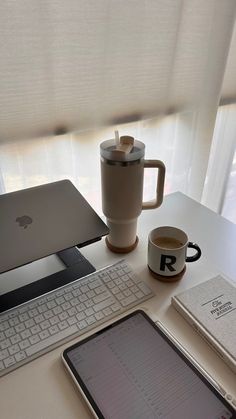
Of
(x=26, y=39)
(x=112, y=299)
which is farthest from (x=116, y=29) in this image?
(x=112, y=299)

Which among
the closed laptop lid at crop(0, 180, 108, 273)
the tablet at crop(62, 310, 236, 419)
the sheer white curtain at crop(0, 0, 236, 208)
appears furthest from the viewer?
the sheer white curtain at crop(0, 0, 236, 208)

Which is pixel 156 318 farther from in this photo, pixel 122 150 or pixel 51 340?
pixel 122 150

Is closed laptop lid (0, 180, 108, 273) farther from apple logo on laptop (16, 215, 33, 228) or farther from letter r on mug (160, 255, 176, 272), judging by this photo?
letter r on mug (160, 255, 176, 272)

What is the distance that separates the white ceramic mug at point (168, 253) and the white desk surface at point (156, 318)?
3cm

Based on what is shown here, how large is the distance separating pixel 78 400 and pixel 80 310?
0.16 metres

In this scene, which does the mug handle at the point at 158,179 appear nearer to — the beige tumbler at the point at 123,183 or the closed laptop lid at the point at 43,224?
the beige tumbler at the point at 123,183

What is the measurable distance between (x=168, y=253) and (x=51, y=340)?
28 cm

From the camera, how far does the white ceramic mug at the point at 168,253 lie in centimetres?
66

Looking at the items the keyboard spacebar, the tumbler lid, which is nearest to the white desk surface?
the keyboard spacebar

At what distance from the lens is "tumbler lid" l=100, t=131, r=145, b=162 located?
0.65m

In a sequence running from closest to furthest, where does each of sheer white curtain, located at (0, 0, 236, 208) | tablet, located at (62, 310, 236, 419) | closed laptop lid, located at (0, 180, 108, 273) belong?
tablet, located at (62, 310, 236, 419) → closed laptop lid, located at (0, 180, 108, 273) → sheer white curtain, located at (0, 0, 236, 208)

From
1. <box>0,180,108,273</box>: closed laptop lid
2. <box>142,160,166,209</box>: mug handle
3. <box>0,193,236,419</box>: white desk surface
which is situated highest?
<box>142,160,166,209</box>: mug handle

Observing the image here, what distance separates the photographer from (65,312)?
2.02ft

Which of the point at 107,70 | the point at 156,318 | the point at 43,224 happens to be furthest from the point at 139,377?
the point at 107,70
